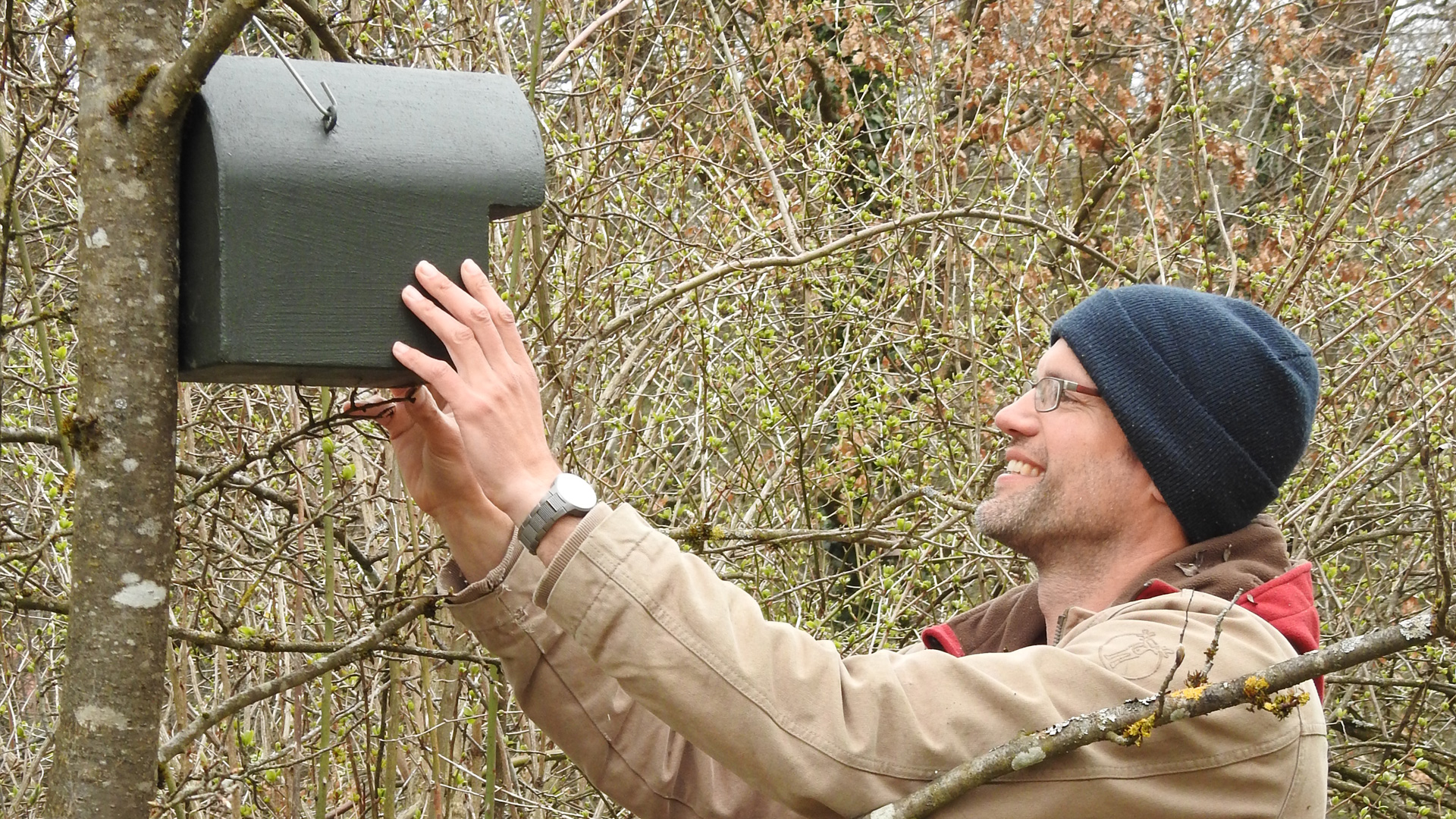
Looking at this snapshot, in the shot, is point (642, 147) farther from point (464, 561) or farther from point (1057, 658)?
point (1057, 658)

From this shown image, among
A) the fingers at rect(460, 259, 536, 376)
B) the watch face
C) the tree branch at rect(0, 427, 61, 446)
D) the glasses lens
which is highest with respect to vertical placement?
the fingers at rect(460, 259, 536, 376)

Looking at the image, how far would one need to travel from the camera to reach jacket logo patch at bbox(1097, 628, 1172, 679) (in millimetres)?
1695

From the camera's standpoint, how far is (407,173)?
5.47 feet

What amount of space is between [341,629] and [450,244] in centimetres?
158

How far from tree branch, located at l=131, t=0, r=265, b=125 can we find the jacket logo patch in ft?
3.94

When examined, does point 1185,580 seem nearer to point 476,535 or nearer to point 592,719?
point 592,719

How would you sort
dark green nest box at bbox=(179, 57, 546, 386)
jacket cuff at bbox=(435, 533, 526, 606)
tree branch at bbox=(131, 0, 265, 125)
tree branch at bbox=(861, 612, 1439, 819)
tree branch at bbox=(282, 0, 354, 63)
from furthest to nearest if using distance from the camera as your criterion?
jacket cuff at bbox=(435, 533, 526, 606) → tree branch at bbox=(282, 0, 354, 63) → dark green nest box at bbox=(179, 57, 546, 386) → tree branch at bbox=(131, 0, 265, 125) → tree branch at bbox=(861, 612, 1439, 819)

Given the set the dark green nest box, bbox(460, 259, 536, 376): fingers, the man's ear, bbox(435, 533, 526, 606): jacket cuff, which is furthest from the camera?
the man's ear

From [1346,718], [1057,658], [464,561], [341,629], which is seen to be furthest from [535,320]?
[1346,718]

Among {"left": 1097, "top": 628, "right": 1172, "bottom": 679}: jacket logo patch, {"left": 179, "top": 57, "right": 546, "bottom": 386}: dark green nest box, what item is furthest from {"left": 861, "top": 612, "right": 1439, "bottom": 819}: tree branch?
{"left": 179, "top": 57, "right": 546, "bottom": 386}: dark green nest box

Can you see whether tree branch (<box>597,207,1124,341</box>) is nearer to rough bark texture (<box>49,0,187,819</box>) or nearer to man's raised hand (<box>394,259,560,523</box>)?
man's raised hand (<box>394,259,560,523</box>)

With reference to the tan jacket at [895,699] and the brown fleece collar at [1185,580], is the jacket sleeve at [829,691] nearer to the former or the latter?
the tan jacket at [895,699]

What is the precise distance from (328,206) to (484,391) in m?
0.28

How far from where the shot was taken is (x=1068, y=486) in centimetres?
219
